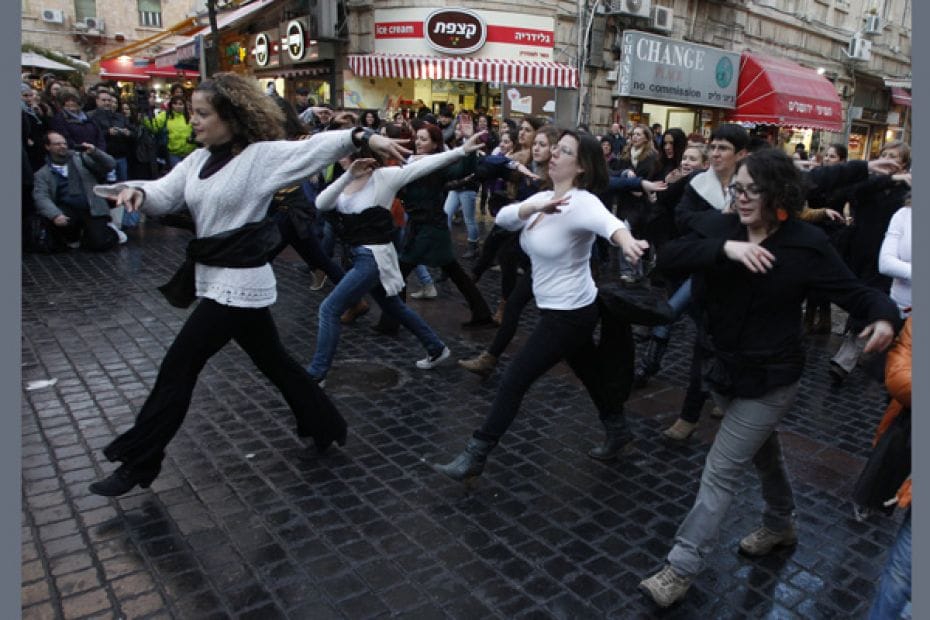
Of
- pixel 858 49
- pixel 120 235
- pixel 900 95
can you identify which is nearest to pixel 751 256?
pixel 120 235

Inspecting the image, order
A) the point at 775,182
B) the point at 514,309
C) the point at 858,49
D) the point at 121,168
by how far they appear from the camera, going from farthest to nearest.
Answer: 1. the point at 858,49
2. the point at 121,168
3. the point at 514,309
4. the point at 775,182

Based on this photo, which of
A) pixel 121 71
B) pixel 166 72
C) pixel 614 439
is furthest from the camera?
pixel 121 71

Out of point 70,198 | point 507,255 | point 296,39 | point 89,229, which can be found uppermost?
point 296,39

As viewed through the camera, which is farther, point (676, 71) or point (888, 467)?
point (676, 71)

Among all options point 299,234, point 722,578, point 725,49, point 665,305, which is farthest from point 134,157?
point 725,49

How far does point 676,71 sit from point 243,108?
55.7ft

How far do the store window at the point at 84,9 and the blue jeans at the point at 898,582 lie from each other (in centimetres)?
4010

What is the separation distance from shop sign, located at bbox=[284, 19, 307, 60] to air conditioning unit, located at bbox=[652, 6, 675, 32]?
8947 millimetres

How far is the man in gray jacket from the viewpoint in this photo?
9320 mm

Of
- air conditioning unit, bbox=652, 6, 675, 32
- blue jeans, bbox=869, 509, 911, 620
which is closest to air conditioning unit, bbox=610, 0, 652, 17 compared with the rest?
air conditioning unit, bbox=652, 6, 675, 32

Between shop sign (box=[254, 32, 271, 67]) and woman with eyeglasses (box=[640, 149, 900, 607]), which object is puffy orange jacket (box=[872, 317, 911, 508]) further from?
shop sign (box=[254, 32, 271, 67])

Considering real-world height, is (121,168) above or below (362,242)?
above

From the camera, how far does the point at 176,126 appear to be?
41.9 ft

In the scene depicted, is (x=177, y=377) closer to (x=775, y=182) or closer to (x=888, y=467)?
(x=775, y=182)
